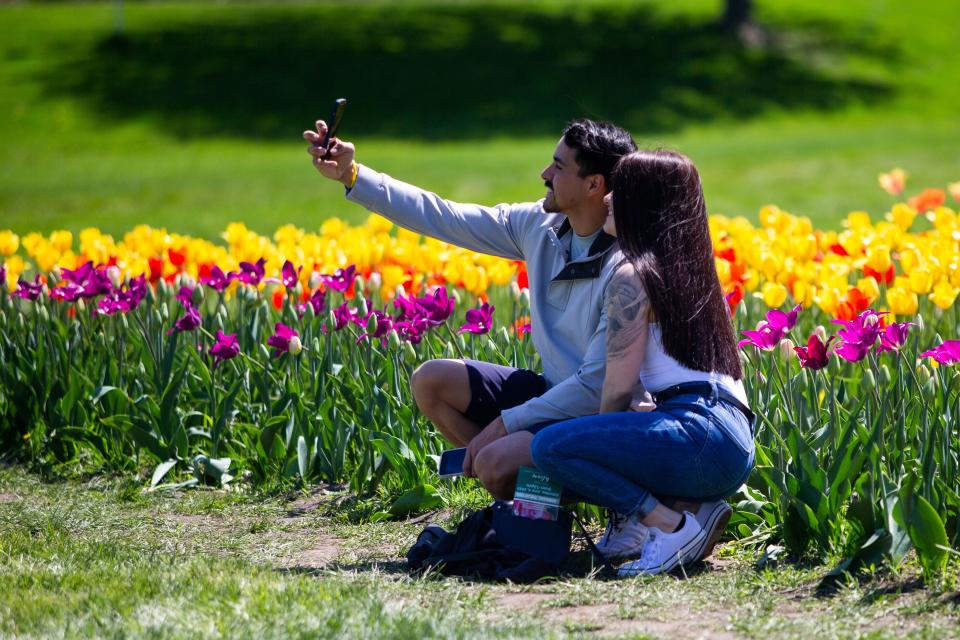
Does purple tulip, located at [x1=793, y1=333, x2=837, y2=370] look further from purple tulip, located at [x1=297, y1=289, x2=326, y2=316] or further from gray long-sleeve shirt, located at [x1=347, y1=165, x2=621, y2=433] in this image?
purple tulip, located at [x1=297, y1=289, x2=326, y2=316]

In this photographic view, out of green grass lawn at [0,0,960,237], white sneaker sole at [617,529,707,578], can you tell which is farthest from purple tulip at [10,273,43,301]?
green grass lawn at [0,0,960,237]

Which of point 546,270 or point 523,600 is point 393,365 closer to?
point 546,270

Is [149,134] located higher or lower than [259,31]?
lower

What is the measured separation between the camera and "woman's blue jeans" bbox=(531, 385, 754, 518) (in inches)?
145

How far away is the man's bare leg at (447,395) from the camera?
4.17 metres

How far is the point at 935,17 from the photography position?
100ft

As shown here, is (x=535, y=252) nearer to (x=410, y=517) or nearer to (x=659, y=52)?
(x=410, y=517)

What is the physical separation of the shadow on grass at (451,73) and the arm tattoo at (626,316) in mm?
17452

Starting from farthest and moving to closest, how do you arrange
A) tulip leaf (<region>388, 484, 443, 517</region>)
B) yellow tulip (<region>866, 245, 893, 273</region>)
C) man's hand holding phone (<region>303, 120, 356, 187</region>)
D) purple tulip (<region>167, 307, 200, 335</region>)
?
yellow tulip (<region>866, 245, 893, 273</region>) → purple tulip (<region>167, 307, 200, 335</region>) → tulip leaf (<region>388, 484, 443, 517</region>) → man's hand holding phone (<region>303, 120, 356, 187</region>)

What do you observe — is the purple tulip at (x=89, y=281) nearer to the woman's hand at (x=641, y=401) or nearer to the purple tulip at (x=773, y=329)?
the woman's hand at (x=641, y=401)

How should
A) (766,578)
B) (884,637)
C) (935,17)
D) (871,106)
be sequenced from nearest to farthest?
1. (884,637)
2. (766,578)
3. (871,106)
4. (935,17)

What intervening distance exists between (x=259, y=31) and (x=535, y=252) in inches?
974

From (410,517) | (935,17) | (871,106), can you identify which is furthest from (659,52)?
(410,517)

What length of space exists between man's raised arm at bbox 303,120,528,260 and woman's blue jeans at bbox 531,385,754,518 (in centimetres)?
87
